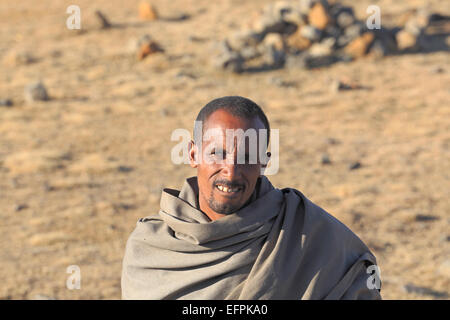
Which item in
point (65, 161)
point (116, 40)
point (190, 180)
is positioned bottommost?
point (65, 161)

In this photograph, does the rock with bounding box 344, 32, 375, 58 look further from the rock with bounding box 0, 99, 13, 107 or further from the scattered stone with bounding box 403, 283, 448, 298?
the scattered stone with bounding box 403, 283, 448, 298

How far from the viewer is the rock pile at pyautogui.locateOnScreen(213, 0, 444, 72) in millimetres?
10453

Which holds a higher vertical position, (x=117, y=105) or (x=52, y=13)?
(x=52, y=13)

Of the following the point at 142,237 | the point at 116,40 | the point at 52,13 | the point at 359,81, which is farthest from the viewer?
the point at 52,13

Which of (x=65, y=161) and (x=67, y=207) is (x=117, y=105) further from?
(x=67, y=207)

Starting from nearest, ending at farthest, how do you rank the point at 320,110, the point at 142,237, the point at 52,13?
the point at 142,237
the point at 320,110
the point at 52,13

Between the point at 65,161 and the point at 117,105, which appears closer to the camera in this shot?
the point at 65,161

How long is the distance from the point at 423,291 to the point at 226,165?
3.05 m

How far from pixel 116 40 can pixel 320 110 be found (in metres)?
4.65

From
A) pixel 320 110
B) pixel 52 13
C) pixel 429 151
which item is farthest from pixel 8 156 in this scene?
pixel 52 13

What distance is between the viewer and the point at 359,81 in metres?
9.62

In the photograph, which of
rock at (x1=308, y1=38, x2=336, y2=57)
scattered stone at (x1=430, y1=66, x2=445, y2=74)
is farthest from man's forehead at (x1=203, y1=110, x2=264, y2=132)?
rock at (x1=308, y1=38, x2=336, y2=57)

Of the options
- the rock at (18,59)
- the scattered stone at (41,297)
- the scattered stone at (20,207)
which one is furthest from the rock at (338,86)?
the scattered stone at (41,297)

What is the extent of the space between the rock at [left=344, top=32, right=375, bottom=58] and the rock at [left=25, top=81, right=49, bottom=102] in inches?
189
